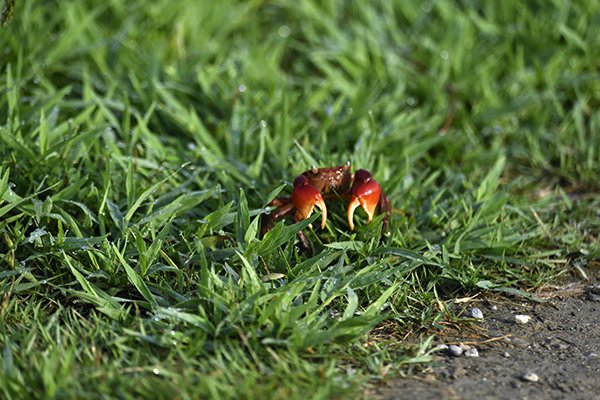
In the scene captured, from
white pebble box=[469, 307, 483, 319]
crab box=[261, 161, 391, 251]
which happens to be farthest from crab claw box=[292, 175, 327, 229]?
white pebble box=[469, 307, 483, 319]

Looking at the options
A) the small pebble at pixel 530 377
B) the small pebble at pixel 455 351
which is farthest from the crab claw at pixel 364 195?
the small pebble at pixel 530 377

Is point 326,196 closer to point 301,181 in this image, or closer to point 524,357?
point 301,181

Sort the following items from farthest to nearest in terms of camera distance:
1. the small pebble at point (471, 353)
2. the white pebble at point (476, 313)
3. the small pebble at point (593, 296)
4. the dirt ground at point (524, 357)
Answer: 1. the small pebble at point (593, 296)
2. the white pebble at point (476, 313)
3. the small pebble at point (471, 353)
4. the dirt ground at point (524, 357)

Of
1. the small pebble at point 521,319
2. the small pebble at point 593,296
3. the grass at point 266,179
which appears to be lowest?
the small pebble at point 593,296

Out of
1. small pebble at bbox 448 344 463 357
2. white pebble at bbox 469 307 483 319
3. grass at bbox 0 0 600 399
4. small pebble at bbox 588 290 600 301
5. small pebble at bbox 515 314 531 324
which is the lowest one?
small pebble at bbox 588 290 600 301

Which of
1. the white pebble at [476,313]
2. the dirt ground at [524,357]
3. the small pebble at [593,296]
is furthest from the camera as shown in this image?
the small pebble at [593,296]

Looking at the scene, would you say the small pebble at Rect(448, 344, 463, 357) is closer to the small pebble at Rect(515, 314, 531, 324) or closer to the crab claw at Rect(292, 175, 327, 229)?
the small pebble at Rect(515, 314, 531, 324)

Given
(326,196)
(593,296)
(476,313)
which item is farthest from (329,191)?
(593,296)

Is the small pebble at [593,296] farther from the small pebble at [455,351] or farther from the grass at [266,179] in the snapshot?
the small pebble at [455,351]

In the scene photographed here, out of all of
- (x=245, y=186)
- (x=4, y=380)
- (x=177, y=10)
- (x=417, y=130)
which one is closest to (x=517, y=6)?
(x=417, y=130)
